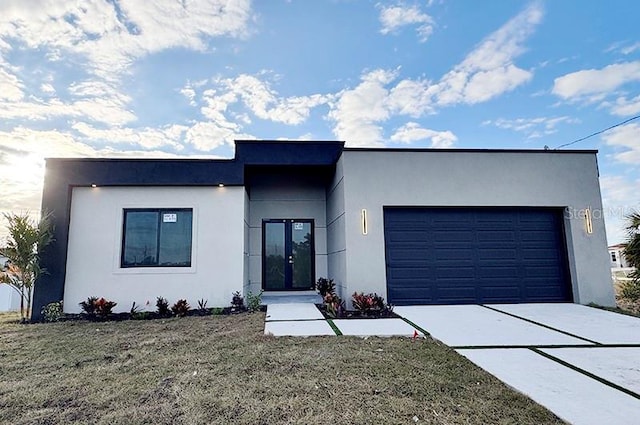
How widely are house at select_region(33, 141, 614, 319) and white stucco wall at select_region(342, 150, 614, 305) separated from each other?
0.02 meters

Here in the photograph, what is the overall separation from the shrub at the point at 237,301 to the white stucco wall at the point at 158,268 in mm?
123

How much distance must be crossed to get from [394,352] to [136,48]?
26.9 feet

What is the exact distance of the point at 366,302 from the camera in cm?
656

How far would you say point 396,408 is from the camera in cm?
262

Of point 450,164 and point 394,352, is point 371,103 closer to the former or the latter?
point 450,164

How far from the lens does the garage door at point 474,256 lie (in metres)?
7.38

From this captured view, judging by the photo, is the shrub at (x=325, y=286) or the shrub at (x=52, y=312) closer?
the shrub at (x=52, y=312)

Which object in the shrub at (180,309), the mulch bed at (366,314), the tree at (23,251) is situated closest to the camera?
the mulch bed at (366,314)

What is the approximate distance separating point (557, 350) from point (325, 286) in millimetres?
5443

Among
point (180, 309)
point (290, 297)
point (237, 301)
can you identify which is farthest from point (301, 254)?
point (180, 309)

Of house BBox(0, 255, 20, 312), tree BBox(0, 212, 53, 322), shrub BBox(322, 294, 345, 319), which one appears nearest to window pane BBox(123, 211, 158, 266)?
tree BBox(0, 212, 53, 322)

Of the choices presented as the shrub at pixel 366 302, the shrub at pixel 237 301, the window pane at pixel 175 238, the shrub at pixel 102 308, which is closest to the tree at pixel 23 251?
the shrub at pixel 102 308

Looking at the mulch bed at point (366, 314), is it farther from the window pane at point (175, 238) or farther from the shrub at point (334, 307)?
the window pane at point (175, 238)

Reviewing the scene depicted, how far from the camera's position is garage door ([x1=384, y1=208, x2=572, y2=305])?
7.38 metres
